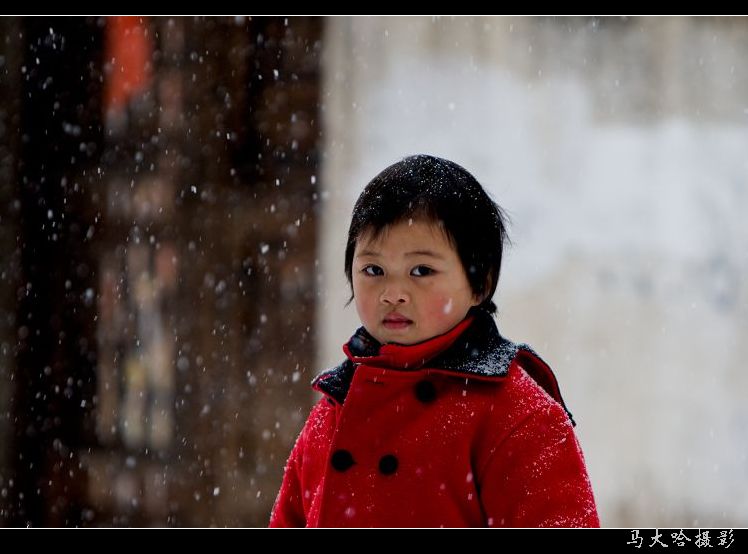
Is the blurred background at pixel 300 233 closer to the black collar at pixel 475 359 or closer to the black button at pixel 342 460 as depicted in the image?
the black collar at pixel 475 359

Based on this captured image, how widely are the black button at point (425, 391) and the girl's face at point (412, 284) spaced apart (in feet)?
0.23

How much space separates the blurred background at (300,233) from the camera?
4680mm

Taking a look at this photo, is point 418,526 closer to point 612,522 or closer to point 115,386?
point 612,522

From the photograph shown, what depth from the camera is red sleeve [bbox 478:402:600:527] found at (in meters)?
1.38

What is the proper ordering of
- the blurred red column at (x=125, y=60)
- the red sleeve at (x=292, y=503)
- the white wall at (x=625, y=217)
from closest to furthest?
the red sleeve at (x=292, y=503)
the white wall at (x=625, y=217)
the blurred red column at (x=125, y=60)

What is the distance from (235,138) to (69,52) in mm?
1491

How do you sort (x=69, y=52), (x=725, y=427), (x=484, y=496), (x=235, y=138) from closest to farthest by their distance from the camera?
(x=484, y=496), (x=725, y=427), (x=235, y=138), (x=69, y=52)

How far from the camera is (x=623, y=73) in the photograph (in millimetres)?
4738

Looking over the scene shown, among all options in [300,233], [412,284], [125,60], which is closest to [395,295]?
[412,284]

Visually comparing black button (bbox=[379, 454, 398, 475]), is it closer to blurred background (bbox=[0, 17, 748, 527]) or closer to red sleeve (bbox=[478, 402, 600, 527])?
red sleeve (bbox=[478, 402, 600, 527])

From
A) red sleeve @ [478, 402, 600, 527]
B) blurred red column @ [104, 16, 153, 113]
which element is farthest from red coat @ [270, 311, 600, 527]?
blurred red column @ [104, 16, 153, 113]

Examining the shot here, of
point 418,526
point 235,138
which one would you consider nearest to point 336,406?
point 418,526

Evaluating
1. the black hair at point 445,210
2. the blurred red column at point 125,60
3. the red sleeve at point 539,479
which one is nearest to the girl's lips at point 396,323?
the black hair at point 445,210

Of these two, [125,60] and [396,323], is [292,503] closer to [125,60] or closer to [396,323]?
[396,323]
